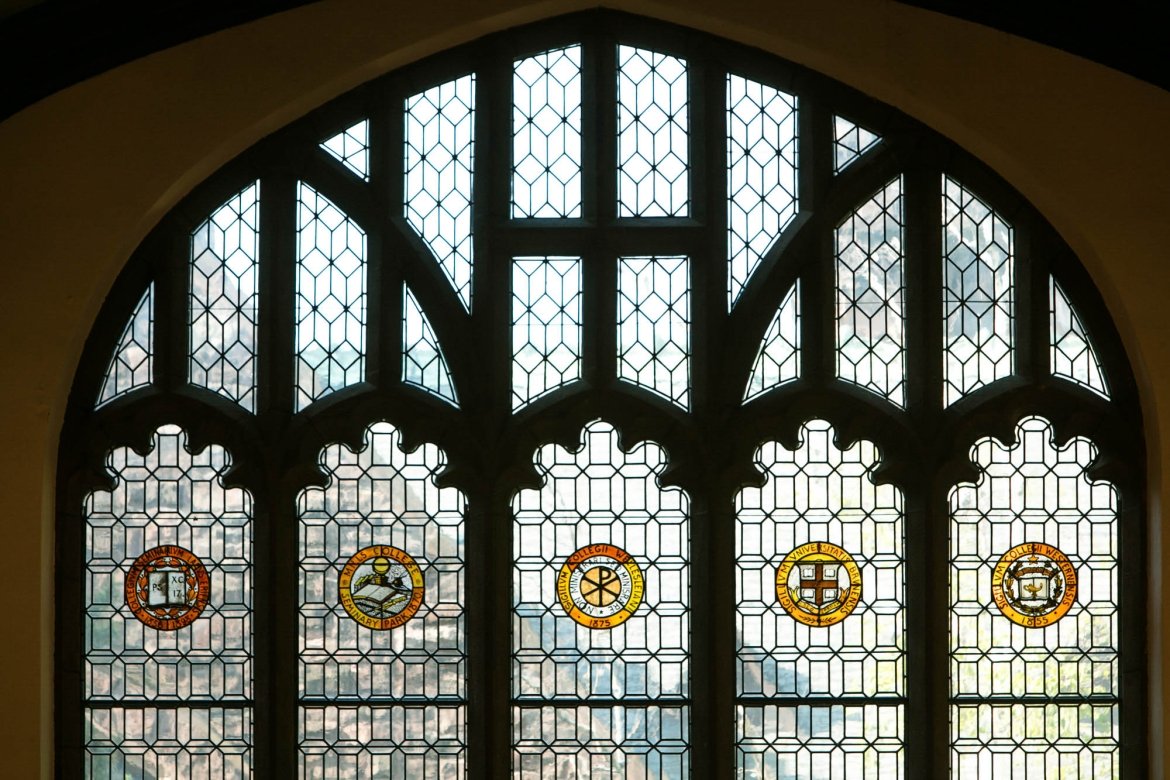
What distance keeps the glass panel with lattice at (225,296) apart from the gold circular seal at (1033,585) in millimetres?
3289

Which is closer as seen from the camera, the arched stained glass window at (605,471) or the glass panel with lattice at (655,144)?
the arched stained glass window at (605,471)

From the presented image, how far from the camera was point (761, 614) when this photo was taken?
220 inches

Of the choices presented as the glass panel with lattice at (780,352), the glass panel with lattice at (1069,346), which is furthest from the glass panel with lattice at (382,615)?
the glass panel with lattice at (1069,346)

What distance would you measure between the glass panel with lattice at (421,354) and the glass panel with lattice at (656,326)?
751 mm

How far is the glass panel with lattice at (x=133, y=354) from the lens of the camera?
5.59m

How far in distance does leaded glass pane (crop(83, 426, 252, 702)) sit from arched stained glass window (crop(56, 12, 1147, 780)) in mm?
14

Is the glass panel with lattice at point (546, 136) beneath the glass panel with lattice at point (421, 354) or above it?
above

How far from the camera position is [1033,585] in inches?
220

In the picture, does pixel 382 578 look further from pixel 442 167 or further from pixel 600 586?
pixel 442 167

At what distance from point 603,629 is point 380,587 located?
3.13 feet

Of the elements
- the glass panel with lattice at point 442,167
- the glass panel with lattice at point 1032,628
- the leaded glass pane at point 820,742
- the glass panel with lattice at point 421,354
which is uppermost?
the glass panel with lattice at point 442,167

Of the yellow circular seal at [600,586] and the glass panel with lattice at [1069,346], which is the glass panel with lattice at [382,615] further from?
the glass panel with lattice at [1069,346]

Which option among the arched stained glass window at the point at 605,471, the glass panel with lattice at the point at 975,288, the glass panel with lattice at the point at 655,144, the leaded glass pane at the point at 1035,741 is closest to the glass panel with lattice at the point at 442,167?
the arched stained glass window at the point at 605,471

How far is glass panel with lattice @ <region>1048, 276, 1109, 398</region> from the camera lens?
5.61 meters
